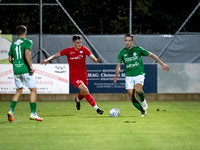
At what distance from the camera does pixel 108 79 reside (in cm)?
2411

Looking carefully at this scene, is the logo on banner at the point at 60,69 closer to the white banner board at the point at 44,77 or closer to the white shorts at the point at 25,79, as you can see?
the white banner board at the point at 44,77

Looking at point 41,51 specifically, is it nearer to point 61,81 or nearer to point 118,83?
point 61,81

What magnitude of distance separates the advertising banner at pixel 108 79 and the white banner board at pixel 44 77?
28.4 inches

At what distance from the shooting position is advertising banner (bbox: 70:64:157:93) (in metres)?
23.9

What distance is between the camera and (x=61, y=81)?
23859 mm

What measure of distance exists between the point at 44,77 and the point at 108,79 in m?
2.50

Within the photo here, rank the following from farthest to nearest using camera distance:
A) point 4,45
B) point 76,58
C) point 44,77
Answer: point 44,77, point 4,45, point 76,58

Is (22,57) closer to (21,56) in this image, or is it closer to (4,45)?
(21,56)

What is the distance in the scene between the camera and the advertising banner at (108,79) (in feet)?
78.5

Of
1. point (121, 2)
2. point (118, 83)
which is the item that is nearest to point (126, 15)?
point (121, 2)

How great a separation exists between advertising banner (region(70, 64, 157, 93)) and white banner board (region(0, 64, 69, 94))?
0.72 meters

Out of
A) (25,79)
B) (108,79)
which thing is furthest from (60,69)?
(25,79)

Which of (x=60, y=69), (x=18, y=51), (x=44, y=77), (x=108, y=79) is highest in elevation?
(x=18, y=51)

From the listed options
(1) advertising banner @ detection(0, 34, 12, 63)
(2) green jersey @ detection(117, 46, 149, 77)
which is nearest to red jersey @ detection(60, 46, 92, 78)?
(2) green jersey @ detection(117, 46, 149, 77)
